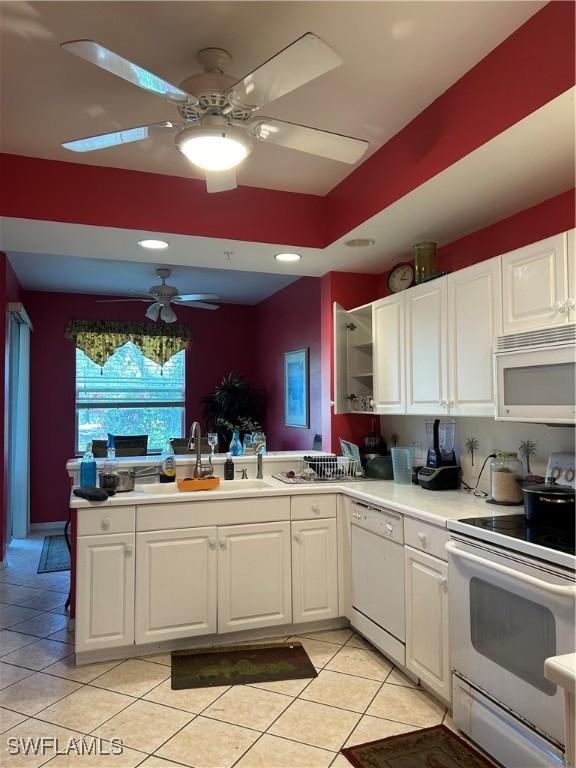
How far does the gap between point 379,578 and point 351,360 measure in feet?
5.24

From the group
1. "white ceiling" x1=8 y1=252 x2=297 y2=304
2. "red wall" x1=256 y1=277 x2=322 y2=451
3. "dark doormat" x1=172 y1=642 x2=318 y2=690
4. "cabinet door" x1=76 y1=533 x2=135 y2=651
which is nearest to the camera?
"dark doormat" x1=172 y1=642 x2=318 y2=690

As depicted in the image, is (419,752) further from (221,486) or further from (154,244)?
(154,244)

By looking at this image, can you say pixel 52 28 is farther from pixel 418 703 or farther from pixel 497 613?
pixel 418 703

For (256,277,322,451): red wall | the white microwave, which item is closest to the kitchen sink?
the white microwave

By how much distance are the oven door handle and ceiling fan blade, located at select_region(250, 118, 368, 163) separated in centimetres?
162

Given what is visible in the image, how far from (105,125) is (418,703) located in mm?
3029

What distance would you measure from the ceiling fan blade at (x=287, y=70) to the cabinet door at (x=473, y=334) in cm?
125

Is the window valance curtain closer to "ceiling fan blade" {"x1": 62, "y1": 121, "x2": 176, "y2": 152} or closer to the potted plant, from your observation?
the potted plant

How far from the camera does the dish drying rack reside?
3.47 m

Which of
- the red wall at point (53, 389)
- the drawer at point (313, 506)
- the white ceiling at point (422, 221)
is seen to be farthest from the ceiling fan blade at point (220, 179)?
the red wall at point (53, 389)

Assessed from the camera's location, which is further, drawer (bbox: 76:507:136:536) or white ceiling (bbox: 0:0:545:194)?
drawer (bbox: 76:507:136:536)

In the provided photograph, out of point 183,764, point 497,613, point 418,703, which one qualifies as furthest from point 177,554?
point 497,613

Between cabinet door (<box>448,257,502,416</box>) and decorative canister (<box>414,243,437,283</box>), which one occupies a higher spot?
decorative canister (<box>414,243,437,283</box>)

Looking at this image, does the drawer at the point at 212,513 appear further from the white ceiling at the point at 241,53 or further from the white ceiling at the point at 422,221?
the white ceiling at the point at 241,53
